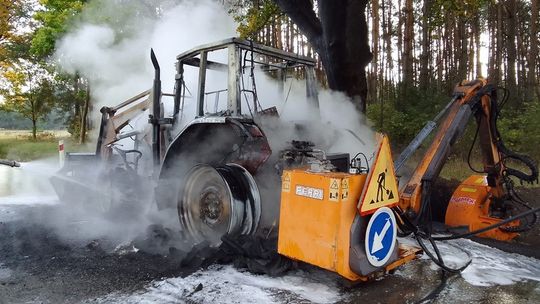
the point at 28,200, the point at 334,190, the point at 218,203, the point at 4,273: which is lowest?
the point at 4,273

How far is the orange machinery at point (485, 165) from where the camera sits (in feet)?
14.6

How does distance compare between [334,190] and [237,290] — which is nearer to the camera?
[334,190]

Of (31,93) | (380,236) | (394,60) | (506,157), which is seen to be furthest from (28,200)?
(394,60)

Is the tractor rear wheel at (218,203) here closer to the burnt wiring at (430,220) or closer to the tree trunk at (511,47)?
the burnt wiring at (430,220)

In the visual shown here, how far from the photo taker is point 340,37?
29.9 ft

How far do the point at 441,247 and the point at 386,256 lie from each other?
5.60ft

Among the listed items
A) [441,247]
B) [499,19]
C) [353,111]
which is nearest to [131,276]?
[441,247]

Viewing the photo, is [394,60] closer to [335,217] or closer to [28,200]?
[28,200]

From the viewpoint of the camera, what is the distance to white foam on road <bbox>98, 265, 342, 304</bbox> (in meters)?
3.42

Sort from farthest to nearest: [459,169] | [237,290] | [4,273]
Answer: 1. [459,169]
2. [4,273]
3. [237,290]

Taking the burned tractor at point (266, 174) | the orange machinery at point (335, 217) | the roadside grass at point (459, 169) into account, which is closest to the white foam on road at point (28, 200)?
the burned tractor at point (266, 174)

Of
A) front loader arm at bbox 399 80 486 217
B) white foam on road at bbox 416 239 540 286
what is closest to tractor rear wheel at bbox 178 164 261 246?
front loader arm at bbox 399 80 486 217

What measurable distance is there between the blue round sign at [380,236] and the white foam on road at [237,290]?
0.46m

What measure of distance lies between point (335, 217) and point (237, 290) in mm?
1092
